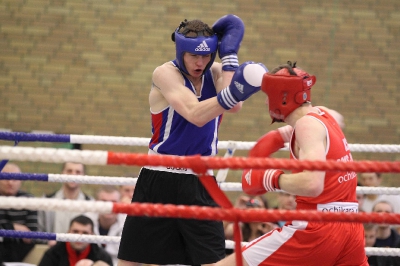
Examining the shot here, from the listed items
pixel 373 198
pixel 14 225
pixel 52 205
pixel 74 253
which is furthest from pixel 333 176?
pixel 373 198

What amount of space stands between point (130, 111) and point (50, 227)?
2116 mm

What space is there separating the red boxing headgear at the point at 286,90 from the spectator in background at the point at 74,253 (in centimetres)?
232

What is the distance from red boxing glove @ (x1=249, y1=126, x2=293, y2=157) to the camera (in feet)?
9.48

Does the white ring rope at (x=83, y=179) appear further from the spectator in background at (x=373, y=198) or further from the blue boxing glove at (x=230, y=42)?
the spectator in background at (x=373, y=198)

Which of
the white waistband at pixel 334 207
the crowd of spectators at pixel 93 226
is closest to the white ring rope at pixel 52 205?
the white waistband at pixel 334 207

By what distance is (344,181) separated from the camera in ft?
9.12

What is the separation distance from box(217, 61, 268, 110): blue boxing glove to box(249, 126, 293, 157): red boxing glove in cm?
22

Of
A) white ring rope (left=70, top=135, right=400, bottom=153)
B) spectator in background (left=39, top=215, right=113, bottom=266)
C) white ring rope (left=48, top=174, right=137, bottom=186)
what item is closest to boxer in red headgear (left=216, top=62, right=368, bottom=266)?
white ring rope (left=70, top=135, right=400, bottom=153)

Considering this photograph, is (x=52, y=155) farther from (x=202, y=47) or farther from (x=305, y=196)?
(x=202, y=47)

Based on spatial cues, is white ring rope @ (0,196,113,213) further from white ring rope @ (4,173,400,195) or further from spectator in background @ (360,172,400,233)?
spectator in background @ (360,172,400,233)

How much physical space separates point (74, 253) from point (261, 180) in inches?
92.5

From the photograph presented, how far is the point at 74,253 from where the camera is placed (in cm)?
462

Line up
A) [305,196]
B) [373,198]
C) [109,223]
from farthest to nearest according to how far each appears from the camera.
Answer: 1. [373,198]
2. [109,223]
3. [305,196]

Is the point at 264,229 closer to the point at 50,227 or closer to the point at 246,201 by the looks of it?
Result: the point at 246,201
